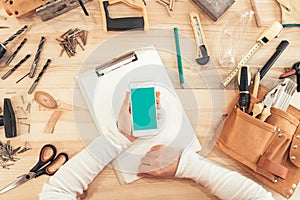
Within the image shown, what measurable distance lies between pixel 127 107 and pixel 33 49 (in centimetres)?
23

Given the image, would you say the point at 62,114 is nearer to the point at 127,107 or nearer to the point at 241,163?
the point at 127,107

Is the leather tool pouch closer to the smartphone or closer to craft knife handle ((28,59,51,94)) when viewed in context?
the smartphone

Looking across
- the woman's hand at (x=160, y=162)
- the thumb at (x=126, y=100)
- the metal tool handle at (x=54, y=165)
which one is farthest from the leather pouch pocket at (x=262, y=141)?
the metal tool handle at (x=54, y=165)

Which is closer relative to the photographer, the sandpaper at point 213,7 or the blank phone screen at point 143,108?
the blank phone screen at point 143,108

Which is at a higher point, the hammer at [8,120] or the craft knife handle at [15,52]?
the craft knife handle at [15,52]

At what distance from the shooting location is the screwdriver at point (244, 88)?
0.90 metres

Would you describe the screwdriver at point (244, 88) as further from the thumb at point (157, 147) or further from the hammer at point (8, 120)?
the hammer at point (8, 120)

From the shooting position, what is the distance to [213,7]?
0.96 m

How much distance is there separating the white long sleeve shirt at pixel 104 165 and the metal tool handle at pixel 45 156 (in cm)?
4

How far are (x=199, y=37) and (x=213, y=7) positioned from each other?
70mm

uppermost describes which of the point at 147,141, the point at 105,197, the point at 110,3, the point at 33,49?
the point at 110,3

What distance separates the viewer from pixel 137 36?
96 cm

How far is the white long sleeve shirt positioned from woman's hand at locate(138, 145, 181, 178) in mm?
17

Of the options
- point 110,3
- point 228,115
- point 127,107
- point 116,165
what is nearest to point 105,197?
point 116,165
